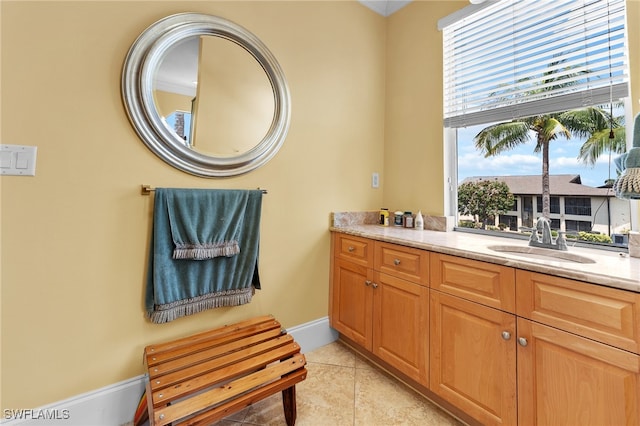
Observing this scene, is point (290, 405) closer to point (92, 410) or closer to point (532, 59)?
point (92, 410)

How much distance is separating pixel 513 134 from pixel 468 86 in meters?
0.45

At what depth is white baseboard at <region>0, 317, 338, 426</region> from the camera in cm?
117

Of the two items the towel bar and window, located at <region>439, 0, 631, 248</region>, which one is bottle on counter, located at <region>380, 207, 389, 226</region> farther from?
the towel bar

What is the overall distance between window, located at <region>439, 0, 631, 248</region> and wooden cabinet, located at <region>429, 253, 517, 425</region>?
80 centimetres

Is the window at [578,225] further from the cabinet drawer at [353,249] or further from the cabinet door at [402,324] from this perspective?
the cabinet drawer at [353,249]

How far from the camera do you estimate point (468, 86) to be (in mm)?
1914

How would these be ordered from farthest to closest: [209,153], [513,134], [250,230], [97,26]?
1. [513,134]
2. [250,230]
3. [209,153]
4. [97,26]

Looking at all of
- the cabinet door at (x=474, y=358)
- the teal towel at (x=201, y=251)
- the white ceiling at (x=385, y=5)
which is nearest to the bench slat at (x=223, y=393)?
the teal towel at (x=201, y=251)

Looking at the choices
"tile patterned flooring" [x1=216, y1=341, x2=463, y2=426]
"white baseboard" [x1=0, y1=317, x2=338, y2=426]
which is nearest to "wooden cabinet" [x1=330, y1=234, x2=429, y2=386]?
"tile patterned flooring" [x1=216, y1=341, x2=463, y2=426]

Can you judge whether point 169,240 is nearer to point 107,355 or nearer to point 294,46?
point 107,355

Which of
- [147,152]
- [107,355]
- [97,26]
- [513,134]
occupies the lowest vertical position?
[107,355]

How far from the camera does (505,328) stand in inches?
44.7

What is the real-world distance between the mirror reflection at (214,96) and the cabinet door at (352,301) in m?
1.07

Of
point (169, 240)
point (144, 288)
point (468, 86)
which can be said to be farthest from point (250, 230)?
point (468, 86)
